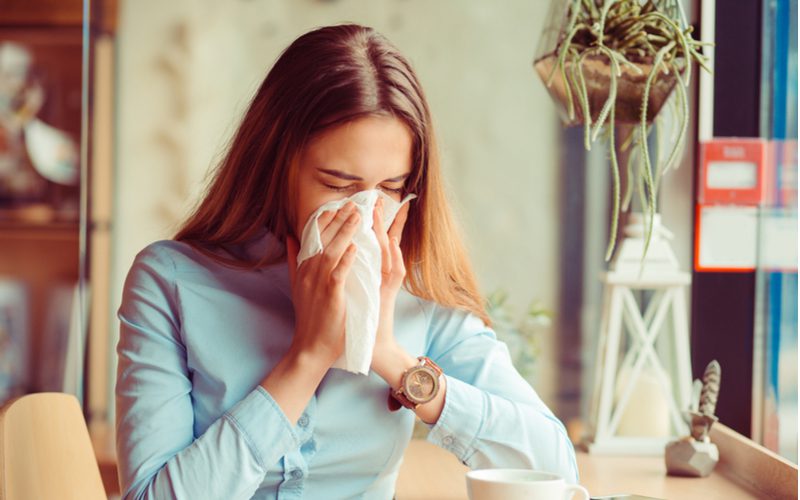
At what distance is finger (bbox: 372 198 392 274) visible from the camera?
48.9 inches

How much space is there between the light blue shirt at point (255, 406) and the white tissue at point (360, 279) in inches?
4.6

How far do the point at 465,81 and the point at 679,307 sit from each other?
118 cm

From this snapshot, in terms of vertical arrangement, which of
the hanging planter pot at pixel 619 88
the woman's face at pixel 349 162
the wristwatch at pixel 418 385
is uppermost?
the hanging planter pot at pixel 619 88

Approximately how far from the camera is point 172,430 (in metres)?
1.19

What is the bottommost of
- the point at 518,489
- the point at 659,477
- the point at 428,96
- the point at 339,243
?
the point at 659,477

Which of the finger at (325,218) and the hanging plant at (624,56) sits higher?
the hanging plant at (624,56)

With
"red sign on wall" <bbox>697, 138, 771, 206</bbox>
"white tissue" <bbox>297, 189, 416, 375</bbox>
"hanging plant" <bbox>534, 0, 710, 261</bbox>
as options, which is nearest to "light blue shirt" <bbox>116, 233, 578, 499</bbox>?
"white tissue" <bbox>297, 189, 416, 375</bbox>

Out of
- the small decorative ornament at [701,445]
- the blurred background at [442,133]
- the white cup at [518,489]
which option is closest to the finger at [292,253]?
the white cup at [518,489]

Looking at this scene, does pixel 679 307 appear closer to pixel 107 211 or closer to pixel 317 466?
pixel 317 466

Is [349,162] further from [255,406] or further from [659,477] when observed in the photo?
[659,477]

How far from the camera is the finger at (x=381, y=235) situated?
124cm

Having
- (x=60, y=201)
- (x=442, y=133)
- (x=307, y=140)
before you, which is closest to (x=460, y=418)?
(x=307, y=140)

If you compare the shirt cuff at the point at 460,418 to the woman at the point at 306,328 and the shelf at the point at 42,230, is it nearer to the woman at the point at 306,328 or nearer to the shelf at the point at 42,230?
the woman at the point at 306,328

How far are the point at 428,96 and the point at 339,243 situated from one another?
170cm
